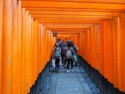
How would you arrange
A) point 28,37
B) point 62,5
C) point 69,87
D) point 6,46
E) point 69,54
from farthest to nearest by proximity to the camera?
point 69,54, point 69,87, point 28,37, point 62,5, point 6,46

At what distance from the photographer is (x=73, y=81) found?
1424 cm

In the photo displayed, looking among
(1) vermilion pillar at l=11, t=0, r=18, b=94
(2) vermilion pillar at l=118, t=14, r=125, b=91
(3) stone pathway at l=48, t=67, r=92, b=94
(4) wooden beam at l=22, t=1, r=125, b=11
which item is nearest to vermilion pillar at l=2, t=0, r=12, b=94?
(1) vermilion pillar at l=11, t=0, r=18, b=94

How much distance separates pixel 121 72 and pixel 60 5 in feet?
8.40

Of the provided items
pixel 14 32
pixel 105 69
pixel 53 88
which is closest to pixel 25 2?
→ pixel 14 32

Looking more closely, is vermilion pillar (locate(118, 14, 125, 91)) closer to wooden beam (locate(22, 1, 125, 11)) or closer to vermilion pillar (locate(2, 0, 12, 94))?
wooden beam (locate(22, 1, 125, 11))

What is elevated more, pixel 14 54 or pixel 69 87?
pixel 14 54

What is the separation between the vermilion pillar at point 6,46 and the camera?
4.46 meters

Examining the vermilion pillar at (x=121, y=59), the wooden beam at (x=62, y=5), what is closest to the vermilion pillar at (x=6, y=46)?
the wooden beam at (x=62, y=5)

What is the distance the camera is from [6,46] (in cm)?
454

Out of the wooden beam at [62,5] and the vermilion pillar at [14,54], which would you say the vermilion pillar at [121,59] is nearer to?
the wooden beam at [62,5]

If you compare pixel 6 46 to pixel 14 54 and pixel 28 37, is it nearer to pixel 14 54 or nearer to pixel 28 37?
pixel 14 54

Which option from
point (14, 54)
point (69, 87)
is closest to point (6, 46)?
point (14, 54)

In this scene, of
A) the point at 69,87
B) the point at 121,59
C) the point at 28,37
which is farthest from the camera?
the point at 69,87

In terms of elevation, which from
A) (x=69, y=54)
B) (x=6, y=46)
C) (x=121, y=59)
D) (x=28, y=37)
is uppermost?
(x=28, y=37)
